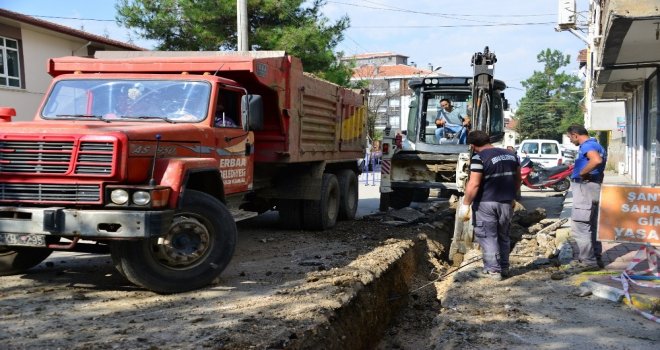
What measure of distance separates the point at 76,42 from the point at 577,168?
17.2 meters

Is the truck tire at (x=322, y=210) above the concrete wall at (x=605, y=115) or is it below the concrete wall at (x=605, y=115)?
below

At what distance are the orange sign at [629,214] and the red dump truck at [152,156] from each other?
154 inches

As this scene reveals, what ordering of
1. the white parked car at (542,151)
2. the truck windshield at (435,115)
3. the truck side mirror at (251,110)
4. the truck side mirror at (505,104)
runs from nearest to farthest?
1. the truck side mirror at (251,110)
2. the truck windshield at (435,115)
3. the truck side mirror at (505,104)
4. the white parked car at (542,151)

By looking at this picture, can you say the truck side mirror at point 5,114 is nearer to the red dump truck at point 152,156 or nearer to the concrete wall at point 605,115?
the red dump truck at point 152,156

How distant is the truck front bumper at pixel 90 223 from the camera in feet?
16.6

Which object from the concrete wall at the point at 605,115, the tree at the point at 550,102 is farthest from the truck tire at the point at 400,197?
the tree at the point at 550,102

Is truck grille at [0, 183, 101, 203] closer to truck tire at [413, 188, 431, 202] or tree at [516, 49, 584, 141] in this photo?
truck tire at [413, 188, 431, 202]

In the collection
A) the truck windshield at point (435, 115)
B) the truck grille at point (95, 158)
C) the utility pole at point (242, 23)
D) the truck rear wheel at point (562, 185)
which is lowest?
the truck rear wheel at point (562, 185)

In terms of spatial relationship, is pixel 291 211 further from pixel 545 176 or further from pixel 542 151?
pixel 542 151

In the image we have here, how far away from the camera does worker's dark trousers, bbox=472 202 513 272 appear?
6570 millimetres

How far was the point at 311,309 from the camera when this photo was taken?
538 cm

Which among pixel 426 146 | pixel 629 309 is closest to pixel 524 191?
pixel 426 146

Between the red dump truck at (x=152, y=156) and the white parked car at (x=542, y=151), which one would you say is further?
the white parked car at (x=542, y=151)

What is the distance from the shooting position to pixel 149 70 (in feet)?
23.7
